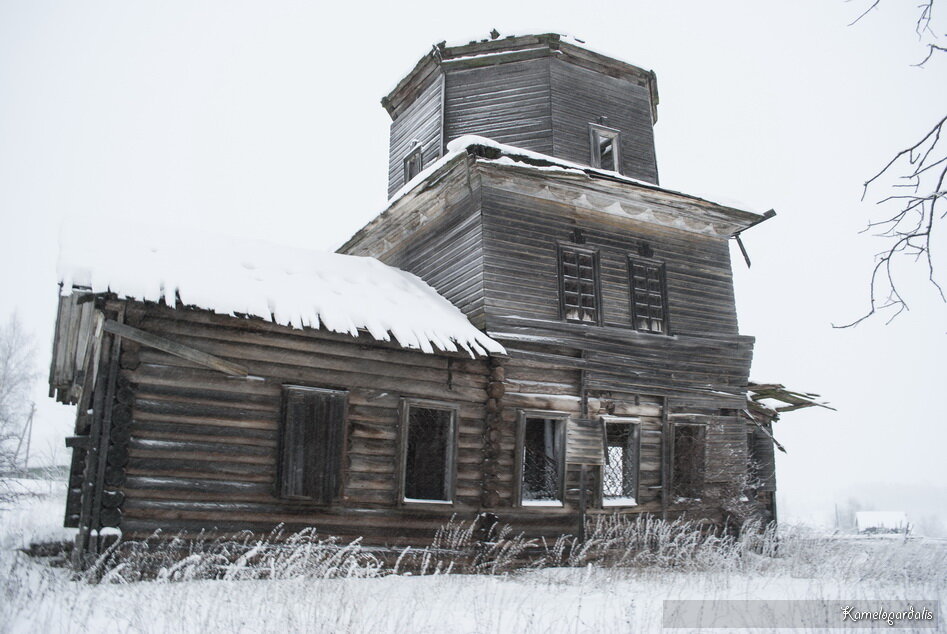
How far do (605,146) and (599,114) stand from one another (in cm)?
75

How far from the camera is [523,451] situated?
1188cm

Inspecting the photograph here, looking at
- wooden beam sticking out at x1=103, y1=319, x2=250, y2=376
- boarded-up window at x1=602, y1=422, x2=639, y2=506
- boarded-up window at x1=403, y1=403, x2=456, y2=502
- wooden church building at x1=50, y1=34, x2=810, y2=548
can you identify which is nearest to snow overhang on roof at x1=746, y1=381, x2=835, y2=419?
wooden church building at x1=50, y1=34, x2=810, y2=548

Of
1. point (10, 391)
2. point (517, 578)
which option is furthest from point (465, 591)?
point (10, 391)

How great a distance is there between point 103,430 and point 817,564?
11.2 metres

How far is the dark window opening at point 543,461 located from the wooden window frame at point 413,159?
6.59 metres

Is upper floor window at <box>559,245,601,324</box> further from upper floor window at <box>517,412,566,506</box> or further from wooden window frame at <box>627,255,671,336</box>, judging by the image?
upper floor window at <box>517,412,566,506</box>

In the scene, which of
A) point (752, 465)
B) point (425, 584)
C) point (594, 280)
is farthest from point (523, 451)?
point (752, 465)

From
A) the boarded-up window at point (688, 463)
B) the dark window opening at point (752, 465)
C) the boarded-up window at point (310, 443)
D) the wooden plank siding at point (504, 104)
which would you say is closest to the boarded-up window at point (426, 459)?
the boarded-up window at point (310, 443)

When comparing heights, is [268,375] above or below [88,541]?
above

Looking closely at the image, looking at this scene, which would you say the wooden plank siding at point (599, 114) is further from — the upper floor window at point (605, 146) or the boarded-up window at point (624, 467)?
the boarded-up window at point (624, 467)

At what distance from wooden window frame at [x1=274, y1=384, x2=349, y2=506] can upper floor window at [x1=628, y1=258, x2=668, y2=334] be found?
21.4 feet

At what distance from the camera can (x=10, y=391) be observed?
3709 centimetres

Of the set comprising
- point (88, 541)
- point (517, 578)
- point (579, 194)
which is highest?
point (579, 194)

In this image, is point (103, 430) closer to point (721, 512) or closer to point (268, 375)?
point (268, 375)
